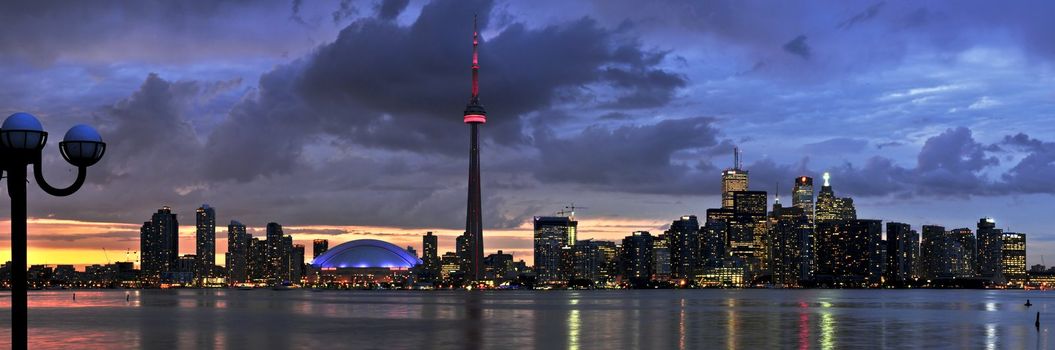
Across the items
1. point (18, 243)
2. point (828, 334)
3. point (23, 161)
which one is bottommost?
point (828, 334)

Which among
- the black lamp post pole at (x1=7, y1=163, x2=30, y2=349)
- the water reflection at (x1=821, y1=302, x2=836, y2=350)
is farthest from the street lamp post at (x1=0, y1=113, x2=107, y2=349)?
the water reflection at (x1=821, y1=302, x2=836, y2=350)

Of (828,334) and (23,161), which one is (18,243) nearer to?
(23,161)

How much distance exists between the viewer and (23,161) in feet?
58.5

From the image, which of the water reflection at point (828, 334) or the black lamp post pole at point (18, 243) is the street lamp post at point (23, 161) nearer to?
the black lamp post pole at point (18, 243)

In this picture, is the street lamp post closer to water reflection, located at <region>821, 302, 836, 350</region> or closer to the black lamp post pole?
the black lamp post pole

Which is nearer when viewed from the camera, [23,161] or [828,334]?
[23,161]

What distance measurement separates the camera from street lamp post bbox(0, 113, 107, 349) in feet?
57.3

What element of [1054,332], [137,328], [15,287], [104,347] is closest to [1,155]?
[15,287]

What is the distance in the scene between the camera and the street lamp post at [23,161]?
17.5 metres

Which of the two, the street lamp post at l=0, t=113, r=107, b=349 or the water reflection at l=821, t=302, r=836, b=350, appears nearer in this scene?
the street lamp post at l=0, t=113, r=107, b=349

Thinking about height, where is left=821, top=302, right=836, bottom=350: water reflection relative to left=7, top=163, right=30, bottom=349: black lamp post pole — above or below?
below

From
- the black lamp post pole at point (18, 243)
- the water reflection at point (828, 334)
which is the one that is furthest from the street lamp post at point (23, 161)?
the water reflection at point (828, 334)

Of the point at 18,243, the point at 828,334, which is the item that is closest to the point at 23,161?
the point at 18,243

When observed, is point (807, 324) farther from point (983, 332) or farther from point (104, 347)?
point (104, 347)
